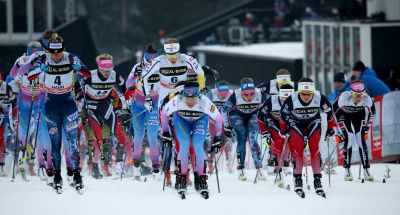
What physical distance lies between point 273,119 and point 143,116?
2.45 meters

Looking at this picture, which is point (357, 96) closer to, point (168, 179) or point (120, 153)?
point (168, 179)

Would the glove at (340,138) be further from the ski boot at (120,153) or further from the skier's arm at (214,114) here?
the ski boot at (120,153)

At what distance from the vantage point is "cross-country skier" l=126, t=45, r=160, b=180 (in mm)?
20094

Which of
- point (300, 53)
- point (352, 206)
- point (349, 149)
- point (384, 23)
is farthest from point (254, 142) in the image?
point (300, 53)

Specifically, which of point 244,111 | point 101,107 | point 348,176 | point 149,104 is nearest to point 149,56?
point 149,104

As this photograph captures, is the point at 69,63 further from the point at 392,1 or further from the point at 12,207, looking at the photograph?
the point at 392,1

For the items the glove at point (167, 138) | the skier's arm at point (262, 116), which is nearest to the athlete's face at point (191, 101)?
the glove at point (167, 138)

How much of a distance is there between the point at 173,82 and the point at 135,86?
2107 mm

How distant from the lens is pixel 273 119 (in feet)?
66.9

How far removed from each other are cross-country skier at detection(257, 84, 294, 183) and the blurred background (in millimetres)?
6386

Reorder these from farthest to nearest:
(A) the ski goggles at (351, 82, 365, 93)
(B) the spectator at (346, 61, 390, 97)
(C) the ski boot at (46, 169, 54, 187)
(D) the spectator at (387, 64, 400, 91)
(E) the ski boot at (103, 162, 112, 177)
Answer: (D) the spectator at (387, 64, 400, 91)
(B) the spectator at (346, 61, 390, 97)
(E) the ski boot at (103, 162, 112, 177)
(A) the ski goggles at (351, 82, 365, 93)
(C) the ski boot at (46, 169, 54, 187)

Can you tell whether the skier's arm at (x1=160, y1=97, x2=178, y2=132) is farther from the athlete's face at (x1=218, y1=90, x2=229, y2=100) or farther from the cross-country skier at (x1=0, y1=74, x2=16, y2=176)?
the athlete's face at (x1=218, y1=90, x2=229, y2=100)

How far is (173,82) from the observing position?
63.0 feet

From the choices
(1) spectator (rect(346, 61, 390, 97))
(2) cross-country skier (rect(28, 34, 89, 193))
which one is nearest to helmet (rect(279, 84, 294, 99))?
(2) cross-country skier (rect(28, 34, 89, 193))
